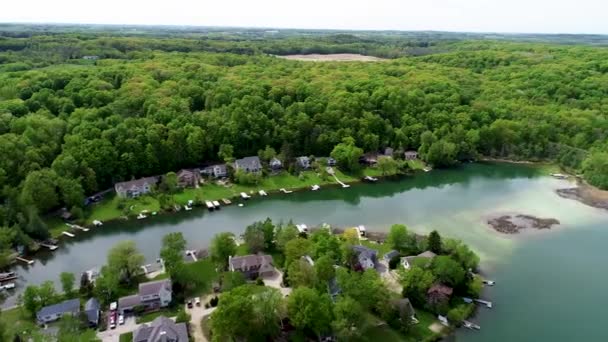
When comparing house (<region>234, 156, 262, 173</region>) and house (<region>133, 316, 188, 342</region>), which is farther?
house (<region>234, 156, 262, 173</region>)

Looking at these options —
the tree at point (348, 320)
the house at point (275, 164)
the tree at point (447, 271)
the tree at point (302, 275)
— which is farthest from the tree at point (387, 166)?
the tree at point (348, 320)

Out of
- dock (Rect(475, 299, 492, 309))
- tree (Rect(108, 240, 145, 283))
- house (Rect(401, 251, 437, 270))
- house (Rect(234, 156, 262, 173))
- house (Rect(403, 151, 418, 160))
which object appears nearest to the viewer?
dock (Rect(475, 299, 492, 309))

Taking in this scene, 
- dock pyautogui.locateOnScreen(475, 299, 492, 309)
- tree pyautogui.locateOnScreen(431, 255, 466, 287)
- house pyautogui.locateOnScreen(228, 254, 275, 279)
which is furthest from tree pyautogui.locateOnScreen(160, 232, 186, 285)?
dock pyautogui.locateOnScreen(475, 299, 492, 309)

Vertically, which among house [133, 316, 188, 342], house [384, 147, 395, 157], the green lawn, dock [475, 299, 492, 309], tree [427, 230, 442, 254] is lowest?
dock [475, 299, 492, 309]

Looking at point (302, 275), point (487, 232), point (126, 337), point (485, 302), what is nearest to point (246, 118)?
point (487, 232)

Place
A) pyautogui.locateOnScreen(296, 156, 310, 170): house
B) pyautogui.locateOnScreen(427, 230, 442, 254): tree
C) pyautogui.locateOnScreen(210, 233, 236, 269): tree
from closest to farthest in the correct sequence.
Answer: pyautogui.locateOnScreen(210, 233, 236, 269): tree, pyautogui.locateOnScreen(427, 230, 442, 254): tree, pyautogui.locateOnScreen(296, 156, 310, 170): house

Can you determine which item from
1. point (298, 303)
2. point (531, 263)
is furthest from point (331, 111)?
point (298, 303)

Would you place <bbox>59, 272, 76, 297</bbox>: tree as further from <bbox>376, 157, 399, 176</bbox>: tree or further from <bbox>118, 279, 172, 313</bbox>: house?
<bbox>376, 157, 399, 176</bbox>: tree
